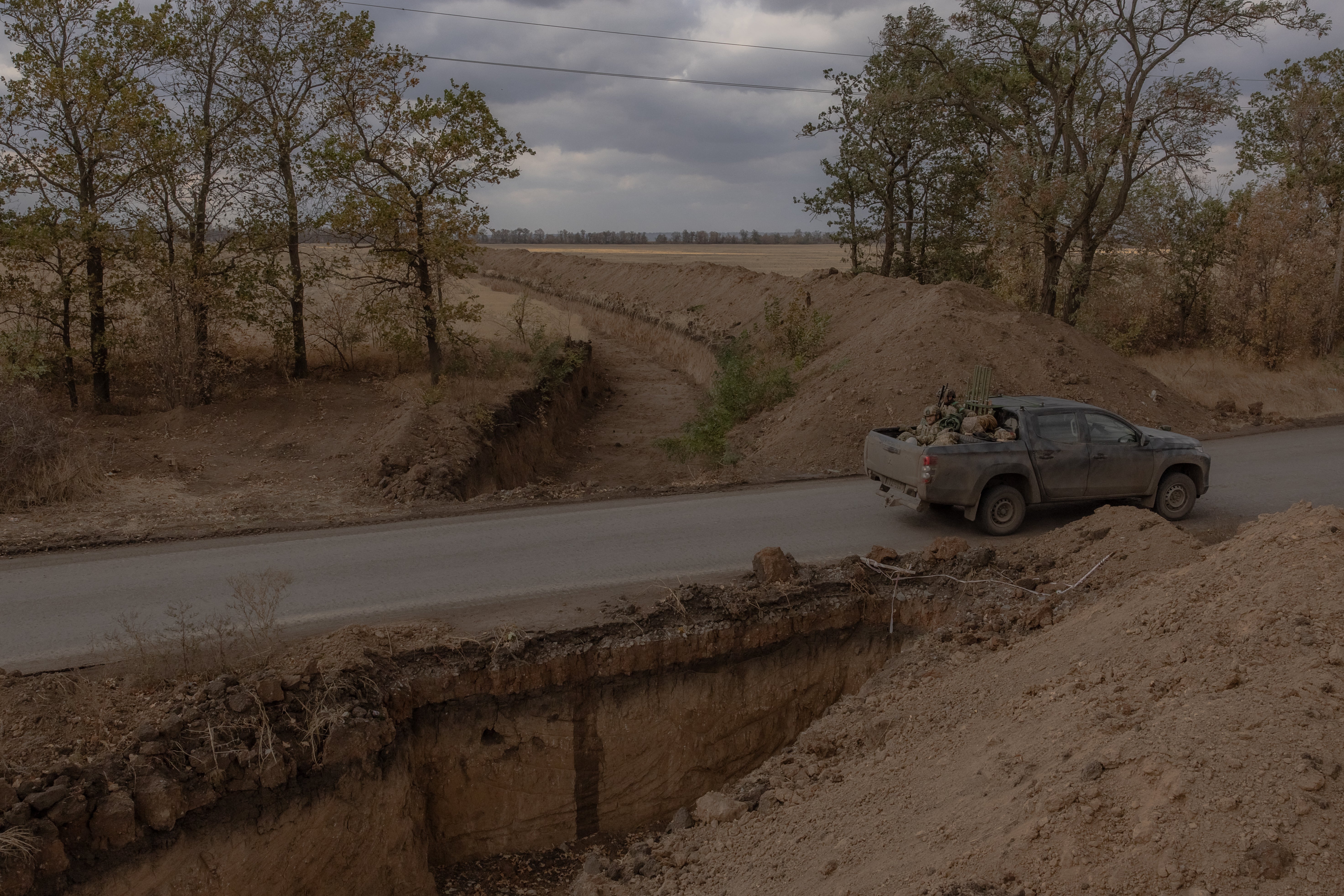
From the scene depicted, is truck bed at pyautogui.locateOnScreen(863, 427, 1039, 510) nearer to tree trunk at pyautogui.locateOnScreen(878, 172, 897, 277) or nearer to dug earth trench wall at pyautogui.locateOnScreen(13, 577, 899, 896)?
dug earth trench wall at pyautogui.locateOnScreen(13, 577, 899, 896)

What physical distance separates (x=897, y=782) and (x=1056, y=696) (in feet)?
4.52

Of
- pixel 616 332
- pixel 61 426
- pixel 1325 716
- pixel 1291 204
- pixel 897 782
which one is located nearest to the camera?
pixel 1325 716

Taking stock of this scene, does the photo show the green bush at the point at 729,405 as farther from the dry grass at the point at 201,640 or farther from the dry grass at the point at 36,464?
the dry grass at the point at 36,464

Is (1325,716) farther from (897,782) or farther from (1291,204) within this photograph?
(1291,204)

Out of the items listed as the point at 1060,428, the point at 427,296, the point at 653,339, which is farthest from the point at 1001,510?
the point at 653,339

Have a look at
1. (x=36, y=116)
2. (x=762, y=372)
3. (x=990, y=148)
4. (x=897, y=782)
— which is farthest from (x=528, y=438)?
(x=990, y=148)

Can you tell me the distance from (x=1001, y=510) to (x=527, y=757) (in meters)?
6.87

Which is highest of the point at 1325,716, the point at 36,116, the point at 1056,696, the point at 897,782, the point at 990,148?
the point at 990,148

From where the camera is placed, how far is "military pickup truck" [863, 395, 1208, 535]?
36.5 ft

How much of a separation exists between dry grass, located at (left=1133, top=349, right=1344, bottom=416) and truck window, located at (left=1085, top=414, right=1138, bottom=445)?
11.6 metres

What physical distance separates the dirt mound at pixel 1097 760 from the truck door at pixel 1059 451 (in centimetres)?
240

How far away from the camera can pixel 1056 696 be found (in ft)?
22.0

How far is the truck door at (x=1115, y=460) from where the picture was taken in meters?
11.5

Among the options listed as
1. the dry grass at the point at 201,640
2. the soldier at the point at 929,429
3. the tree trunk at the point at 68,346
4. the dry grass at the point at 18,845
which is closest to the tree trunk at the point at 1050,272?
the soldier at the point at 929,429
